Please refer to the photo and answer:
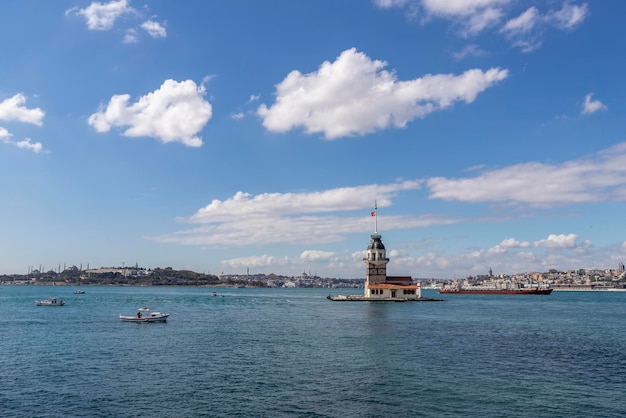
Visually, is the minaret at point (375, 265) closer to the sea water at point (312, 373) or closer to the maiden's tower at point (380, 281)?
the maiden's tower at point (380, 281)

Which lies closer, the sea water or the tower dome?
the sea water

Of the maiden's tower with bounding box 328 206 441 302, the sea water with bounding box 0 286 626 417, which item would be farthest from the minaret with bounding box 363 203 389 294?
the sea water with bounding box 0 286 626 417

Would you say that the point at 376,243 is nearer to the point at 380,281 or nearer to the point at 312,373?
the point at 380,281

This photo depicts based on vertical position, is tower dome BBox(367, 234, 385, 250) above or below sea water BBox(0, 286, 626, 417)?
above

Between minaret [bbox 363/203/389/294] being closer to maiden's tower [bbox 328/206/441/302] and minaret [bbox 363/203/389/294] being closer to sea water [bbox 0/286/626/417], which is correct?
maiden's tower [bbox 328/206/441/302]

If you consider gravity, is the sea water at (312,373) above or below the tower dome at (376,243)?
below

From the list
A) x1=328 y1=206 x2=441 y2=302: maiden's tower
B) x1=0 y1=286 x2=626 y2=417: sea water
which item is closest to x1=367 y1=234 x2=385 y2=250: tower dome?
x1=328 y1=206 x2=441 y2=302: maiden's tower

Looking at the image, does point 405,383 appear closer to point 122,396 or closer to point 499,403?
point 499,403

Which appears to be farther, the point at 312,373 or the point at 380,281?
the point at 380,281

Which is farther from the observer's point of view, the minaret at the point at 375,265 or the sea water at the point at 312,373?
the minaret at the point at 375,265

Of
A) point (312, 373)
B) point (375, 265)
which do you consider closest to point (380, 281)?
point (375, 265)

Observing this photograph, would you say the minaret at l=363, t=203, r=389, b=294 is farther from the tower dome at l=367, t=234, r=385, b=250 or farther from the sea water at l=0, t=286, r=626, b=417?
the sea water at l=0, t=286, r=626, b=417

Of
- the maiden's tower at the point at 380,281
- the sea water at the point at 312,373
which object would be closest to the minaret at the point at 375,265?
the maiden's tower at the point at 380,281

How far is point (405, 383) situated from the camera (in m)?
37.3
